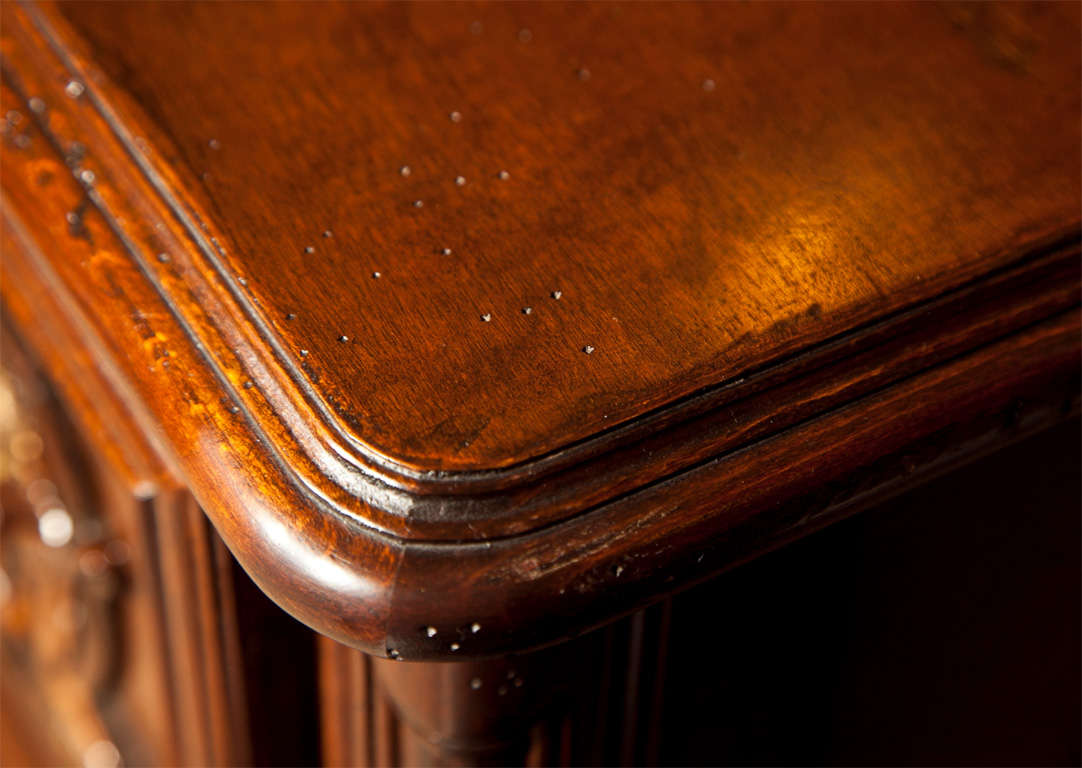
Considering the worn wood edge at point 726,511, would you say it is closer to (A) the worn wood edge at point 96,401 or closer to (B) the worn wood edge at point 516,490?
(B) the worn wood edge at point 516,490

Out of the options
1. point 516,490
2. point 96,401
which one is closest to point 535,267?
point 516,490

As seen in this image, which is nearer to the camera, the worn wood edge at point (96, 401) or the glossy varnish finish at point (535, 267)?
the glossy varnish finish at point (535, 267)

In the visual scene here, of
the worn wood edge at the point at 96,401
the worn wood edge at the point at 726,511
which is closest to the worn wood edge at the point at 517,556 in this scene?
the worn wood edge at the point at 726,511

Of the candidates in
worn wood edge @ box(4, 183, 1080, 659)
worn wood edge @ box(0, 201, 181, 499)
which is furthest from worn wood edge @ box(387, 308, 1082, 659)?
worn wood edge @ box(0, 201, 181, 499)

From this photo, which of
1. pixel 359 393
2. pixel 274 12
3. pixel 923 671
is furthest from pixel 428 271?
pixel 923 671

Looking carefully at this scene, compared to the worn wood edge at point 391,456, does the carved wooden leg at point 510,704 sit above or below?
below

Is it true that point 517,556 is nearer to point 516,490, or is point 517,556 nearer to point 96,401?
point 516,490

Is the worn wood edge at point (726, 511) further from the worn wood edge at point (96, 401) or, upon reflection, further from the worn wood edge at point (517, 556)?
the worn wood edge at point (96, 401)

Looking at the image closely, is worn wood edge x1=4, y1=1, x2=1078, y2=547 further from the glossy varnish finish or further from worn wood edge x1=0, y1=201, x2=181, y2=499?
worn wood edge x1=0, y1=201, x2=181, y2=499
